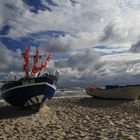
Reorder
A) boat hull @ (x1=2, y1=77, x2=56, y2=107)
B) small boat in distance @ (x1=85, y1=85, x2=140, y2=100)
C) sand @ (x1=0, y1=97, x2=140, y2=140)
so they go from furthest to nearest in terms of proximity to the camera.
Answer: small boat in distance @ (x1=85, y1=85, x2=140, y2=100) → boat hull @ (x1=2, y1=77, x2=56, y2=107) → sand @ (x1=0, y1=97, x2=140, y2=140)

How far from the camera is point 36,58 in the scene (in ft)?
71.2

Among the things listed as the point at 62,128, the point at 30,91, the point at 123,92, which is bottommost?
the point at 62,128

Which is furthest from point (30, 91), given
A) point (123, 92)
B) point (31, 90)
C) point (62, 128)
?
point (123, 92)

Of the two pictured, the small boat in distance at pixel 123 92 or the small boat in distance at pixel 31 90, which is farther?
the small boat in distance at pixel 123 92

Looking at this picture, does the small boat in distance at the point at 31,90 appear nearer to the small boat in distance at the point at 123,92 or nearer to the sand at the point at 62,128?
the sand at the point at 62,128

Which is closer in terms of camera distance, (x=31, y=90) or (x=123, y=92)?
(x=31, y=90)

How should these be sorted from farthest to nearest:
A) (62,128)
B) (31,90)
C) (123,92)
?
(123,92) → (31,90) → (62,128)

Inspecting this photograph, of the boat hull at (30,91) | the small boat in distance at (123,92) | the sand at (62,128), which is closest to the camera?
the sand at (62,128)

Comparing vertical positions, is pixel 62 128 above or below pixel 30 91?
below

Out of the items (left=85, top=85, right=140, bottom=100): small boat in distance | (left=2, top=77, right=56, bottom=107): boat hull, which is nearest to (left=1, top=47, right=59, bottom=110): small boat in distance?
(left=2, top=77, right=56, bottom=107): boat hull

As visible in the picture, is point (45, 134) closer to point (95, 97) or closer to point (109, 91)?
point (109, 91)

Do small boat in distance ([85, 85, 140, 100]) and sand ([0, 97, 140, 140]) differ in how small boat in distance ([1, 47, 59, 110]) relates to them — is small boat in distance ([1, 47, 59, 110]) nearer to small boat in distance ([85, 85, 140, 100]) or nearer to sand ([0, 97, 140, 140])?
sand ([0, 97, 140, 140])

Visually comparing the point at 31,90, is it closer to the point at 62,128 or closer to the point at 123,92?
the point at 62,128

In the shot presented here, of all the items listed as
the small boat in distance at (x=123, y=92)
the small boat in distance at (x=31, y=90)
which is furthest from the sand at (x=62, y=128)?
the small boat in distance at (x=123, y=92)
